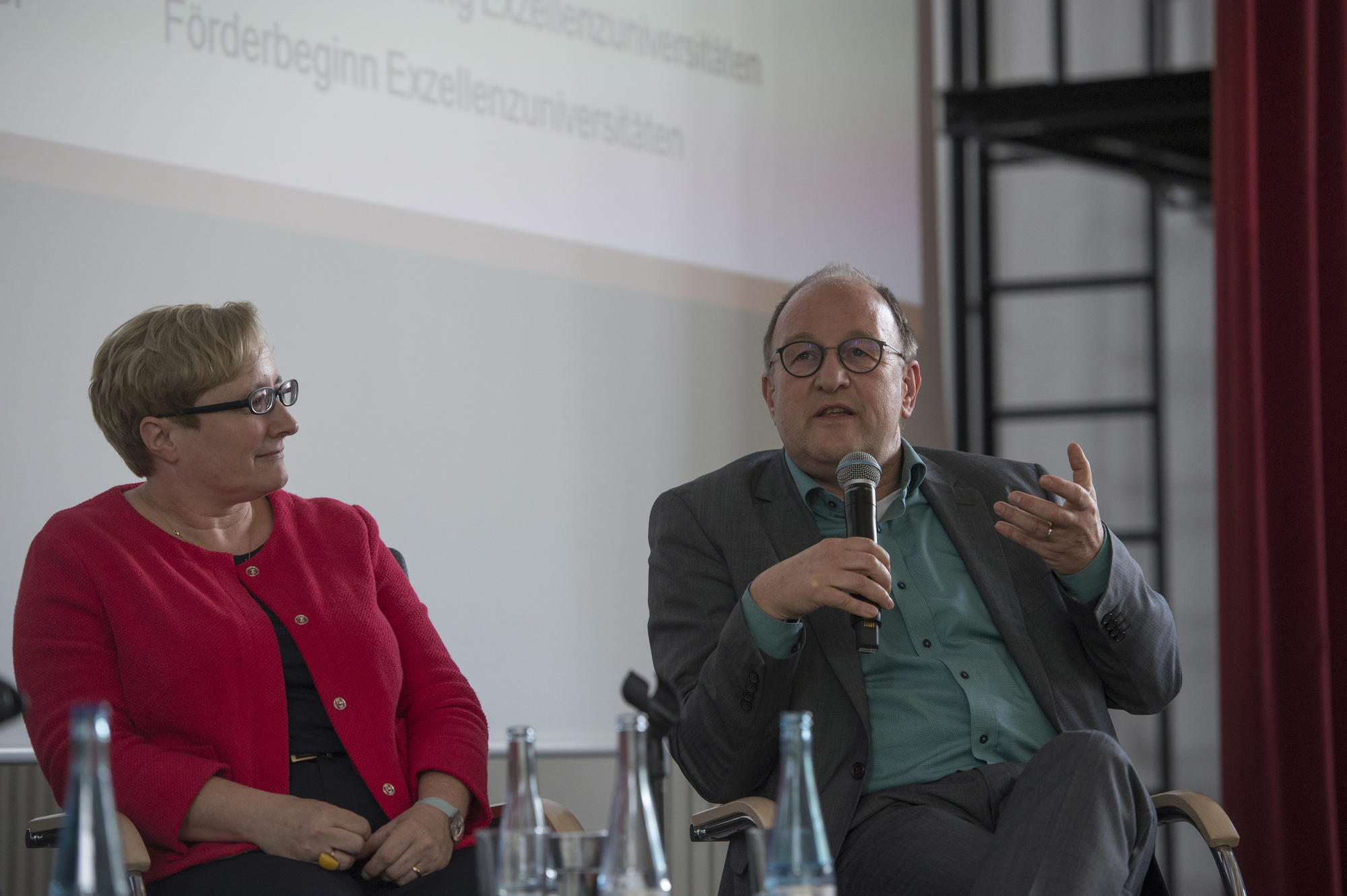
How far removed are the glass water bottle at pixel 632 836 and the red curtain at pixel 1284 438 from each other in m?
2.72

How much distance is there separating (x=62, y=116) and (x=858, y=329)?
1468 mm

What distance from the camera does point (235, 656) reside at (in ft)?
6.31

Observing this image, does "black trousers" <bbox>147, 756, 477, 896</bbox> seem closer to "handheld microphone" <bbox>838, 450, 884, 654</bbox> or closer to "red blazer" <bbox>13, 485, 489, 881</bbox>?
"red blazer" <bbox>13, 485, 489, 881</bbox>

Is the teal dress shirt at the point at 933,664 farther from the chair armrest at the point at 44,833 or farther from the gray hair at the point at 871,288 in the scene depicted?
the chair armrest at the point at 44,833

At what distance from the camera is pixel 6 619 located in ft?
7.62

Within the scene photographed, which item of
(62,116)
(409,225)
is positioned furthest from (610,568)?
(62,116)

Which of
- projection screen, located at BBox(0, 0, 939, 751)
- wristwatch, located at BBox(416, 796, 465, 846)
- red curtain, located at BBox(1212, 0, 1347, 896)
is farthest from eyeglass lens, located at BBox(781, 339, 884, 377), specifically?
red curtain, located at BBox(1212, 0, 1347, 896)

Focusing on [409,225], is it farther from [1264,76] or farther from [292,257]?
[1264,76]

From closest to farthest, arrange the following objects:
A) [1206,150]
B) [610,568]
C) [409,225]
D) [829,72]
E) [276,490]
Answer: [276,490]
[409,225]
[610,568]
[829,72]
[1206,150]

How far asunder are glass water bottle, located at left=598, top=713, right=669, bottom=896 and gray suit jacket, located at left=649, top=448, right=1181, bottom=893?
653 mm

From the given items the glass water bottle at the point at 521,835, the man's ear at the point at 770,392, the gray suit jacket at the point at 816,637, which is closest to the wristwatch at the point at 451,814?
the gray suit jacket at the point at 816,637

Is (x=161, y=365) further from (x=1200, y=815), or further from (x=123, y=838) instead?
(x=1200, y=815)

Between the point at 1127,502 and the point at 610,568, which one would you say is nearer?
the point at 610,568

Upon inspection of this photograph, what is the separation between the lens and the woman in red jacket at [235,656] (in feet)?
5.96
